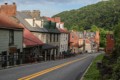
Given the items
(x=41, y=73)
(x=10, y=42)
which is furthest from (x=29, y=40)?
(x=41, y=73)

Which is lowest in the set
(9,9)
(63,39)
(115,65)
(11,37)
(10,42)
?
(115,65)

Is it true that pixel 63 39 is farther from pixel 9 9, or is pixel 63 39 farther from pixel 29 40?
pixel 29 40

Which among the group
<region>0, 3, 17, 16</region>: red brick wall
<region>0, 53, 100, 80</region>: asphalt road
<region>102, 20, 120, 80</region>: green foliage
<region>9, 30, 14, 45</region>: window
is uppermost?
<region>0, 3, 17, 16</region>: red brick wall

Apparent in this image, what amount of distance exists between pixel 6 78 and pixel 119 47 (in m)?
9.03

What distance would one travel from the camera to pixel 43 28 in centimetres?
7019

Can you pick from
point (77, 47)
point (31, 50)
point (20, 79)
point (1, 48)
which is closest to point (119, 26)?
point (20, 79)

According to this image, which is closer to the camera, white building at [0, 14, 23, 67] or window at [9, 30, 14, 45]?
white building at [0, 14, 23, 67]

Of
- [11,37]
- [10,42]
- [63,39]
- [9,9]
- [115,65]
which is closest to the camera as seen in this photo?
[115,65]

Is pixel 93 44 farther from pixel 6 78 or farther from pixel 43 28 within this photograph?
pixel 6 78

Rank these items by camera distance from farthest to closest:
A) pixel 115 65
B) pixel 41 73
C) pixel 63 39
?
pixel 63 39
pixel 41 73
pixel 115 65

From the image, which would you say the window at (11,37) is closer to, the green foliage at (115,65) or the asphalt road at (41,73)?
the asphalt road at (41,73)

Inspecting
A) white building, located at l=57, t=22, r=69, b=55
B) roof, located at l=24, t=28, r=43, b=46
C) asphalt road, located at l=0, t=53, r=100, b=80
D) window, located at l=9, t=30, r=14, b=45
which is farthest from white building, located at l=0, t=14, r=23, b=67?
white building, located at l=57, t=22, r=69, b=55

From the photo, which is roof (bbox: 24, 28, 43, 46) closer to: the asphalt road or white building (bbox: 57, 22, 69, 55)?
the asphalt road

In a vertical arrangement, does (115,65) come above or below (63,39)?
below
